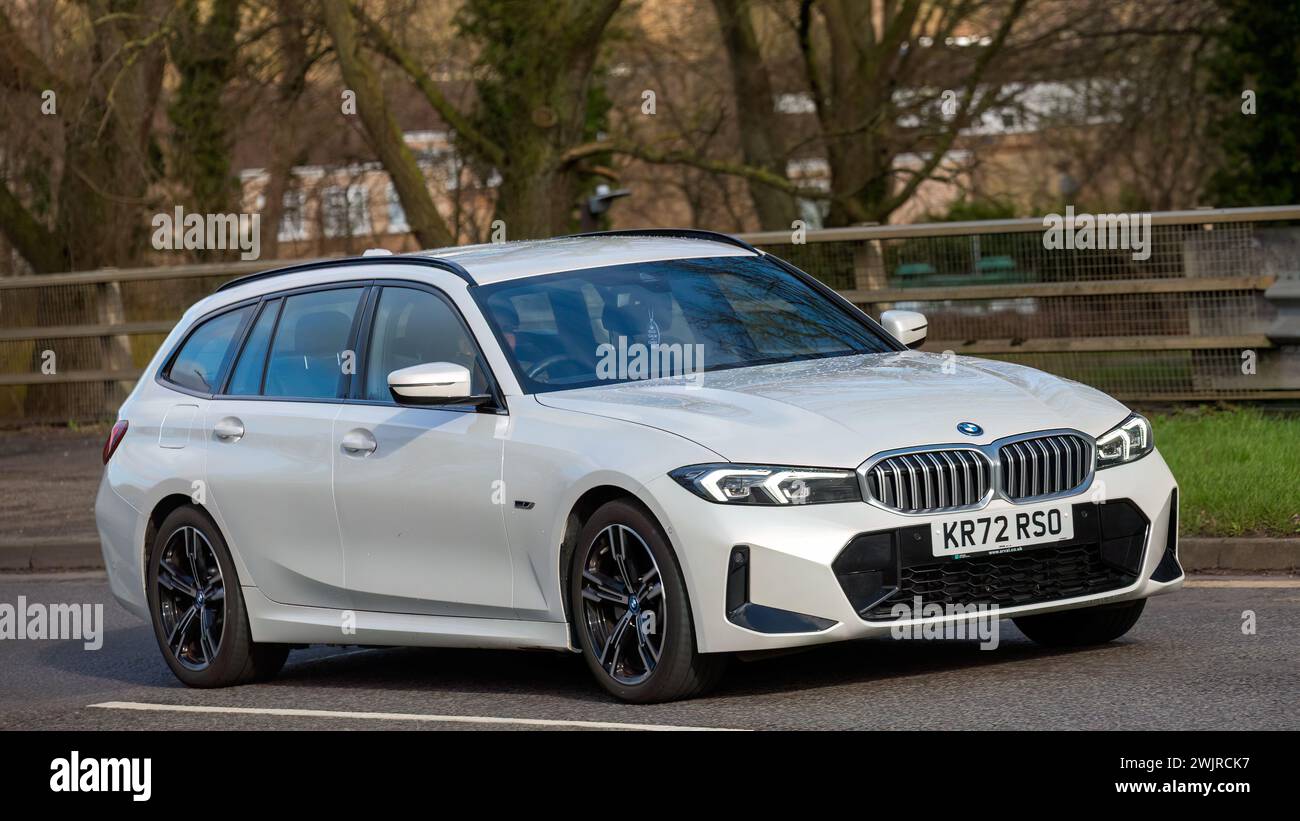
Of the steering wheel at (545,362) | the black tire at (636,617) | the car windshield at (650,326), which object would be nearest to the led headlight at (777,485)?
the black tire at (636,617)

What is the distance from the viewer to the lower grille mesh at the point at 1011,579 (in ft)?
22.7

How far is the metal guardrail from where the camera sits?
15.1 m

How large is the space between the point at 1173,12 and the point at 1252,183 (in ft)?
14.8

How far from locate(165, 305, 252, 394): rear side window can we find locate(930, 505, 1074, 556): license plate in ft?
12.4

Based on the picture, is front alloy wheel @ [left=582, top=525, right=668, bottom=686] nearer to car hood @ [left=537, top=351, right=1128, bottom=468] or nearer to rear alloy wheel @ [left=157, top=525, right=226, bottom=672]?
car hood @ [left=537, top=351, right=1128, bottom=468]

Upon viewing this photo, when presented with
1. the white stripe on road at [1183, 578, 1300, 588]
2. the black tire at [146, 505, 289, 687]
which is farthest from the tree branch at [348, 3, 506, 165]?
the white stripe on road at [1183, 578, 1300, 588]

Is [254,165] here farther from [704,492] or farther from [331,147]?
Answer: [704,492]

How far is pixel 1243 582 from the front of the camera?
386 inches

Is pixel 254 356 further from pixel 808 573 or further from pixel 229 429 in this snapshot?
pixel 808 573

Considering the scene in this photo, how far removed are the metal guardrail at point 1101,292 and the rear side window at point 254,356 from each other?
7882 mm

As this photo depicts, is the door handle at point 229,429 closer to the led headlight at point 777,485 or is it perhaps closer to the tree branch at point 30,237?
the led headlight at point 777,485

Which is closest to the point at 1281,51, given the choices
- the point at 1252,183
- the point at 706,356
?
the point at 1252,183

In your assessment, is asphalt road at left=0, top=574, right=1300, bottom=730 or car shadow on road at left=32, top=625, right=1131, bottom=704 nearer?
asphalt road at left=0, top=574, right=1300, bottom=730
